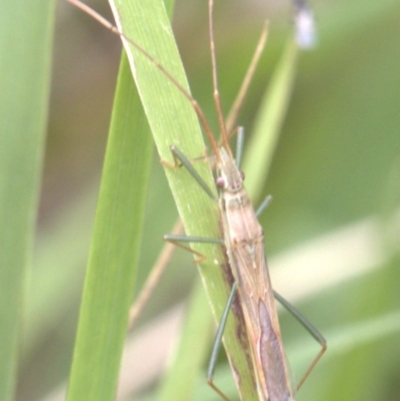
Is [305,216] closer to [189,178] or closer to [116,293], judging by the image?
[189,178]

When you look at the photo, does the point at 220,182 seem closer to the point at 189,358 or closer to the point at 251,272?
the point at 251,272

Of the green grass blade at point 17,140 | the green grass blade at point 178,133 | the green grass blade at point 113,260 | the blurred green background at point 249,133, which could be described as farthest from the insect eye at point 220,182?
the blurred green background at point 249,133

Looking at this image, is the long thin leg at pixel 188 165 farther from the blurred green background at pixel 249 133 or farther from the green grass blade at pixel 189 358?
the blurred green background at pixel 249 133

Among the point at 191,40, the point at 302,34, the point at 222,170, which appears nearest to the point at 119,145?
→ the point at 222,170

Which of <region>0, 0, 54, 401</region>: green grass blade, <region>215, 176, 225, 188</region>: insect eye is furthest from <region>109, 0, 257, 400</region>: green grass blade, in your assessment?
<region>0, 0, 54, 401</region>: green grass blade

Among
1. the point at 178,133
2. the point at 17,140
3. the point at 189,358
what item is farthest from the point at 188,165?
the point at 189,358
